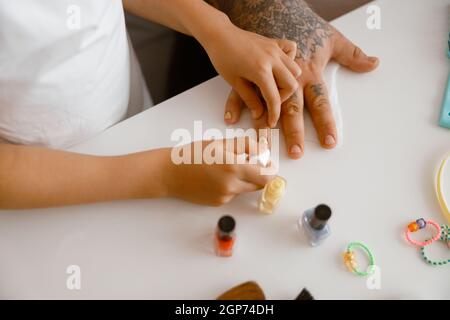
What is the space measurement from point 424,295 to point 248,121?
37 centimetres

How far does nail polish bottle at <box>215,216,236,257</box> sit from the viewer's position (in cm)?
54

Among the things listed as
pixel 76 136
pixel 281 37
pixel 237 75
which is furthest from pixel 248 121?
pixel 76 136

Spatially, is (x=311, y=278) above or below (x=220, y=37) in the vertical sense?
below

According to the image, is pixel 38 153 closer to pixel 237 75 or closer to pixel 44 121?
pixel 44 121

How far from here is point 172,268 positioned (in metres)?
0.57

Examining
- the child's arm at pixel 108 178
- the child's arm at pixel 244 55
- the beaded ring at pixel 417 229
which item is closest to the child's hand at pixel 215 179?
the child's arm at pixel 108 178

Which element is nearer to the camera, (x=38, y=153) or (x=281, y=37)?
(x=38, y=153)

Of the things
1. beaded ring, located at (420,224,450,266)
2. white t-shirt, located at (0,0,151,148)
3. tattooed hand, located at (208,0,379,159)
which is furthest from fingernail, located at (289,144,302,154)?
white t-shirt, located at (0,0,151,148)

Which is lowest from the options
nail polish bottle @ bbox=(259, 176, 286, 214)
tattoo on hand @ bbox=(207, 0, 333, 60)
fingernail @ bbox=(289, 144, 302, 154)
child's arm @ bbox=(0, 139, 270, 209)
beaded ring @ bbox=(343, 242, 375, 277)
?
beaded ring @ bbox=(343, 242, 375, 277)

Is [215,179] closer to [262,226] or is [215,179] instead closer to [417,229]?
[262,226]

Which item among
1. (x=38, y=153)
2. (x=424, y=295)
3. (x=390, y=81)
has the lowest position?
(x=424, y=295)

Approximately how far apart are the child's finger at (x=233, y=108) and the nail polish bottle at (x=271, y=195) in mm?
130

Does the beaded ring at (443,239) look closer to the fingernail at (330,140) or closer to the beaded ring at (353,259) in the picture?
the beaded ring at (353,259)

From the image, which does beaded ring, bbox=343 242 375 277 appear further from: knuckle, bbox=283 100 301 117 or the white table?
knuckle, bbox=283 100 301 117
